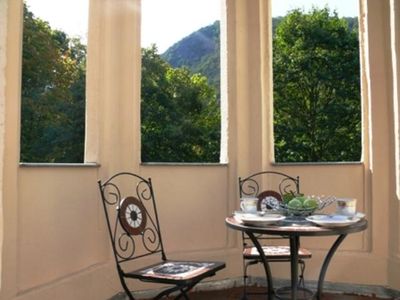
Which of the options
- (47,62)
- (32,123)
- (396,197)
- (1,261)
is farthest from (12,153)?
(47,62)

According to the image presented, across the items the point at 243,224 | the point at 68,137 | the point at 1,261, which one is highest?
the point at 68,137

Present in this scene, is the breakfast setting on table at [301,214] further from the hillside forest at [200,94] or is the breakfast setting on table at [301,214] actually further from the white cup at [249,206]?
the hillside forest at [200,94]

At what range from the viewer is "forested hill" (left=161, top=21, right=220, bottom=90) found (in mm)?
8172

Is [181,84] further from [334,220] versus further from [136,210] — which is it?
[334,220]

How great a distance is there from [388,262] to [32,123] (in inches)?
221

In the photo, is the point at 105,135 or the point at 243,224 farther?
the point at 105,135

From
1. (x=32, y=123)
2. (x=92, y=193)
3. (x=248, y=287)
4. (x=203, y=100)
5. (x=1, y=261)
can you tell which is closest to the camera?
(x=1, y=261)

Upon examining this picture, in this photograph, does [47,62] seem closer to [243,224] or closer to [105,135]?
[105,135]

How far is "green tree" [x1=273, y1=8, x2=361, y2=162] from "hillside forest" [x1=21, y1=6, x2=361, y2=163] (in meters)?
0.01

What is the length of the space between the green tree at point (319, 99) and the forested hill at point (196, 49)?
1.63 m

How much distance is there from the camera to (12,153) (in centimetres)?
251

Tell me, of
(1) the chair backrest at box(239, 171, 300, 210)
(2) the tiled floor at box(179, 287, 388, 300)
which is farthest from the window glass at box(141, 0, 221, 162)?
(2) the tiled floor at box(179, 287, 388, 300)

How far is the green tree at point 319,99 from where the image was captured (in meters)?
6.61

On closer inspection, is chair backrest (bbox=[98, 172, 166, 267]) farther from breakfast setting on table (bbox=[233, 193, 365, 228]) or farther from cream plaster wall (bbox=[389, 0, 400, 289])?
cream plaster wall (bbox=[389, 0, 400, 289])
